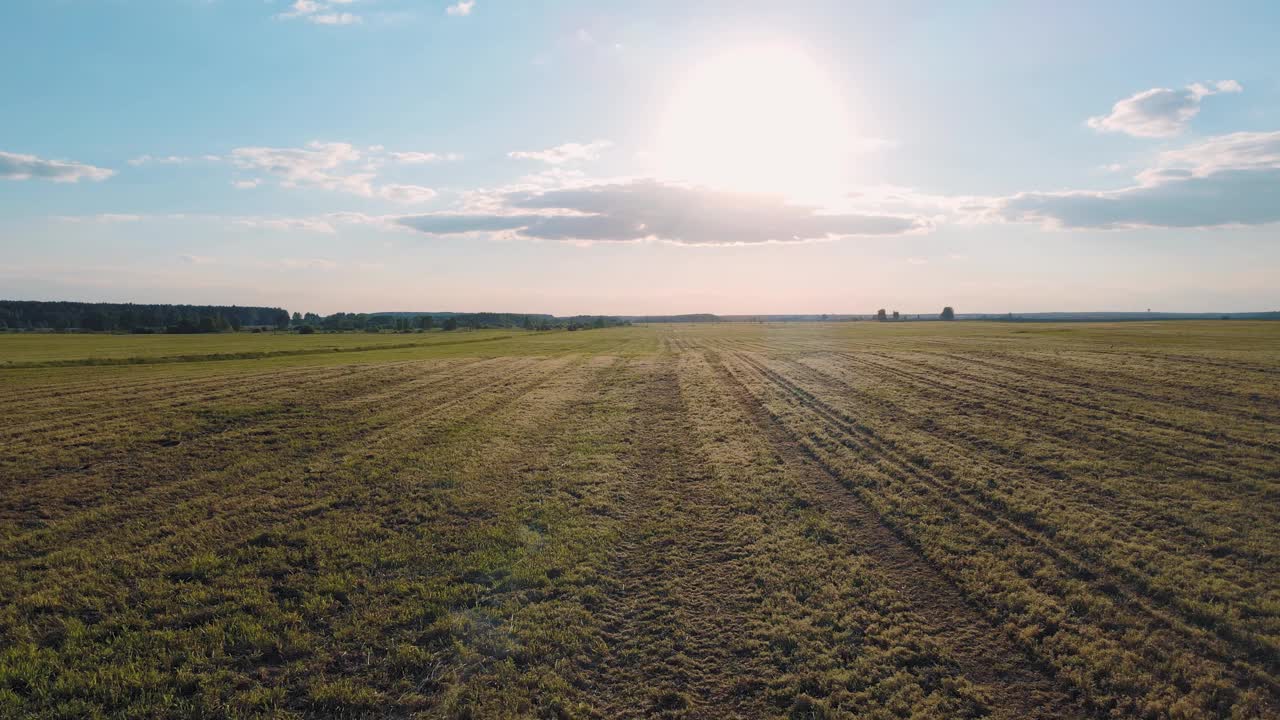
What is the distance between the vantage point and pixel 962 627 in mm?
6508

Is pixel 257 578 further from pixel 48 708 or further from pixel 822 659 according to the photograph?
pixel 822 659

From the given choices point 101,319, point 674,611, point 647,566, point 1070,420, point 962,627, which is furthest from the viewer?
point 101,319

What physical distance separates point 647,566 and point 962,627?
163 inches

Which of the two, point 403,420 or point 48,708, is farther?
point 403,420

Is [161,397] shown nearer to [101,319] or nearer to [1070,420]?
[1070,420]

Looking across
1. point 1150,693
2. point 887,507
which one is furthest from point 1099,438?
point 1150,693

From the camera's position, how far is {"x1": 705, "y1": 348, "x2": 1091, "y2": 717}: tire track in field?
5344mm

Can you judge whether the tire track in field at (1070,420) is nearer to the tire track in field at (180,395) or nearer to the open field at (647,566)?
the open field at (647,566)

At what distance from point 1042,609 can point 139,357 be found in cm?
5814

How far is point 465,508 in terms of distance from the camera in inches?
427

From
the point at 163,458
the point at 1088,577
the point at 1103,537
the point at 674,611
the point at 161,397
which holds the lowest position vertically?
the point at 674,611

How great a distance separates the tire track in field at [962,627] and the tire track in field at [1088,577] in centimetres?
144

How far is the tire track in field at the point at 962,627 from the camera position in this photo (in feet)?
17.5

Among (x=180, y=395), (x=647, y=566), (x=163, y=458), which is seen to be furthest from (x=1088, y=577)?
(x=180, y=395)
